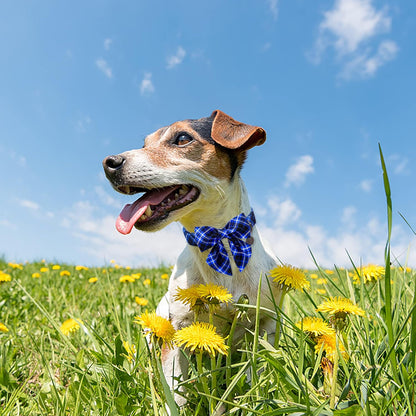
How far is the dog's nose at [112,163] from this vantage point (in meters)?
2.49

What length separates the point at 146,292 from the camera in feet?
16.3

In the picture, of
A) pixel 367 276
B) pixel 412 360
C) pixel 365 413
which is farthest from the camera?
pixel 367 276

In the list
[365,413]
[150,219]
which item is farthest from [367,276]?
[150,219]

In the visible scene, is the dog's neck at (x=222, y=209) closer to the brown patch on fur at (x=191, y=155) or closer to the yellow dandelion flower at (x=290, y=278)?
the brown patch on fur at (x=191, y=155)

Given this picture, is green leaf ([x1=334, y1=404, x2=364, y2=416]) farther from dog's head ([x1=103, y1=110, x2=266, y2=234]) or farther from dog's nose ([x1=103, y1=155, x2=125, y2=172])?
dog's nose ([x1=103, y1=155, x2=125, y2=172])

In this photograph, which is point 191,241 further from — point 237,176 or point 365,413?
point 365,413

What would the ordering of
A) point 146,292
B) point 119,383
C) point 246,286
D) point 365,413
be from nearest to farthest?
point 365,413 → point 119,383 → point 246,286 → point 146,292

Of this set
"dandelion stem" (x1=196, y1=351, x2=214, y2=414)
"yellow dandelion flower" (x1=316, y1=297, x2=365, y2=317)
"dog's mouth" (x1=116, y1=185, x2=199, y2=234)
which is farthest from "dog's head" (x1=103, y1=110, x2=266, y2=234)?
"yellow dandelion flower" (x1=316, y1=297, x2=365, y2=317)

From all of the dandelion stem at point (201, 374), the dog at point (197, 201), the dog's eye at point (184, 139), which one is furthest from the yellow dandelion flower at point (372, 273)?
the dog's eye at point (184, 139)

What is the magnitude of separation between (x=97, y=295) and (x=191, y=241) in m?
3.04

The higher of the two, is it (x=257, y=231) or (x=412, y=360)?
(x=257, y=231)

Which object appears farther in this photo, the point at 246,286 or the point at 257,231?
the point at 257,231

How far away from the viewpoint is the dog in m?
2.44

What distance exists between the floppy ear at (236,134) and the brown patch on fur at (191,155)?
9 cm
